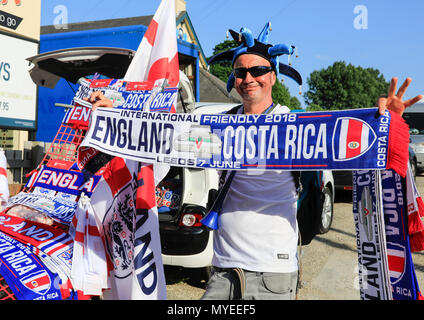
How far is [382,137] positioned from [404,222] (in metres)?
0.52

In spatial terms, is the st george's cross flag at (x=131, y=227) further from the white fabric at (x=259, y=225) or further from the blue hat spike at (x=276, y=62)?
the blue hat spike at (x=276, y=62)

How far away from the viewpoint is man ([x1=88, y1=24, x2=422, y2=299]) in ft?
7.06

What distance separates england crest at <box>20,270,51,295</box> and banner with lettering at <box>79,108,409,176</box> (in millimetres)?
864

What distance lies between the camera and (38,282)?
7.84 feet

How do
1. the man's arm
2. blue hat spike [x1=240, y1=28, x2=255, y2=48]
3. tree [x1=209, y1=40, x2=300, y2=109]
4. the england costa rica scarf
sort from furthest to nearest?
tree [x1=209, y1=40, x2=300, y2=109] < blue hat spike [x1=240, y1=28, x2=255, y2=48] < the england costa rica scarf < the man's arm

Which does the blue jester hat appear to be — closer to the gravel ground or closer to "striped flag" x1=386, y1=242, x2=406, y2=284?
"striped flag" x1=386, y1=242, x2=406, y2=284

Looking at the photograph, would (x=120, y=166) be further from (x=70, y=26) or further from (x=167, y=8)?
(x=70, y=26)

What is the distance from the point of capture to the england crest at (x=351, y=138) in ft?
7.10

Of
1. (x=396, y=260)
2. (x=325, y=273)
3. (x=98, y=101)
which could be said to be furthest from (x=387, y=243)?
(x=325, y=273)

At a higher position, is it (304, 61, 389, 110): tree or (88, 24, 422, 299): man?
(304, 61, 389, 110): tree

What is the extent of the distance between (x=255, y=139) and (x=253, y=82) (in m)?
0.35

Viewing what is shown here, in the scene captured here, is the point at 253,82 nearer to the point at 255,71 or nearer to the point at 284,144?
the point at 255,71

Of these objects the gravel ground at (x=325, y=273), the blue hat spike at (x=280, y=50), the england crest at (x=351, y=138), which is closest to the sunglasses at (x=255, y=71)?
the blue hat spike at (x=280, y=50)

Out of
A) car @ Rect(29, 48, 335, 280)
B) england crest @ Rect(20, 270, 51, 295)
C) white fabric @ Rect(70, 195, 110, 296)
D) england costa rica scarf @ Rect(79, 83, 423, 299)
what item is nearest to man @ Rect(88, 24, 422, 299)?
england costa rica scarf @ Rect(79, 83, 423, 299)
